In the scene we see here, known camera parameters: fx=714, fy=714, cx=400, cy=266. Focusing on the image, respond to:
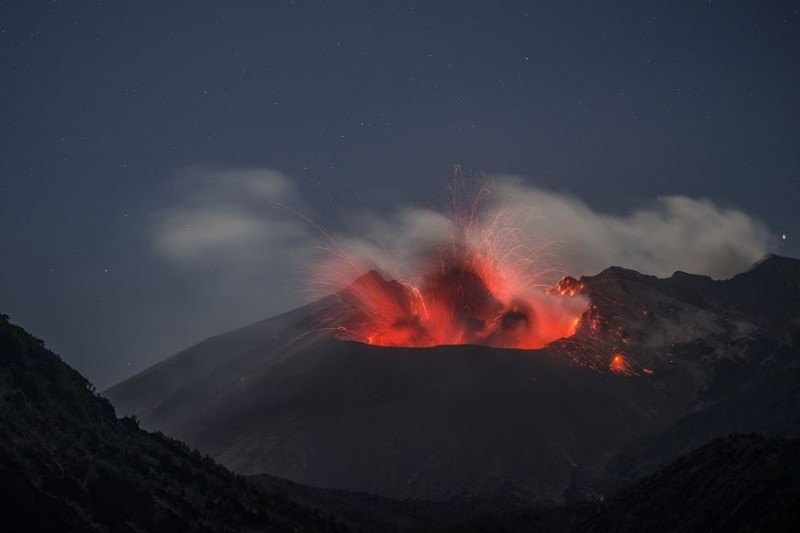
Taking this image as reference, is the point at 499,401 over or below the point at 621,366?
below

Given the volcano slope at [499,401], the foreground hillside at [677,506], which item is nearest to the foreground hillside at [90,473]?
the foreground hillside at [677,506]

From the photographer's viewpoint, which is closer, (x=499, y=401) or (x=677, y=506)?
(x=677, y=506)

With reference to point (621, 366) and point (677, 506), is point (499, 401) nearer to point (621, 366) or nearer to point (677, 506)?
point (621, 366)

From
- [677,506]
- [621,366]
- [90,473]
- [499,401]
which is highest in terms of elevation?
[621,366]

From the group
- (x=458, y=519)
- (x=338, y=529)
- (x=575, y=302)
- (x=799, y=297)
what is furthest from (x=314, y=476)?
(x=799, y=297)

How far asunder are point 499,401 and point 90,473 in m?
81.5

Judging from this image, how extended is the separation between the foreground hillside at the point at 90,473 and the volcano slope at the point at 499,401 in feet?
132

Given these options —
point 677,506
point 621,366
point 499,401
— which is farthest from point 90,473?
point 621,366

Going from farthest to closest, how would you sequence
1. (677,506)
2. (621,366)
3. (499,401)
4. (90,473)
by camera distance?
(621,366) < (499,401) < (677,506) < (90,473)

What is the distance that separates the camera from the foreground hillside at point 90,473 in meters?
32.5

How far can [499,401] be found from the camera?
364 feet

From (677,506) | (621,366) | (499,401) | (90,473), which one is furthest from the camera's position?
(621,366)

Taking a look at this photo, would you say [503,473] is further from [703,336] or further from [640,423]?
[703,336]

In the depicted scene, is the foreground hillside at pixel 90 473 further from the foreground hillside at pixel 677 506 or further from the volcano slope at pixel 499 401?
the volcano slope at pixel 499 401
